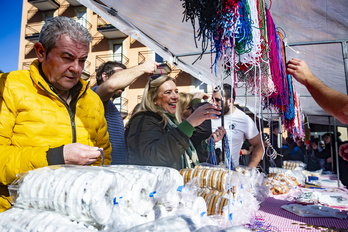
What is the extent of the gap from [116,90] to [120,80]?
0.26ft

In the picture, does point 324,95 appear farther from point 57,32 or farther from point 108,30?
point 108,30

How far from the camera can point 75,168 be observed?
0.83 meters

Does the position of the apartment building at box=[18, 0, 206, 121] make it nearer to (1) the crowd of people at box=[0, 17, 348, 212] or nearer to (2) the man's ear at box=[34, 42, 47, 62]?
(1) the crowd of people at box=[0, 17, 348, 212]

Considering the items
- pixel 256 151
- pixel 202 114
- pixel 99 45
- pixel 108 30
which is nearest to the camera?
pixel 202 114

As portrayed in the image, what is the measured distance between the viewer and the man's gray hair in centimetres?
107

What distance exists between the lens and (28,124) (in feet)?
3.26

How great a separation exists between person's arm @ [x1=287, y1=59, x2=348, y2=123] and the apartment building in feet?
49.6

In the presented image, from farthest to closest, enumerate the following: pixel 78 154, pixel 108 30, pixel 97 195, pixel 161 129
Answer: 1. pixel 108 30
2. pixel 161 129
3. pixel 78 154
4. pixel 97 195

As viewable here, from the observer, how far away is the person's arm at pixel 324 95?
124 cm

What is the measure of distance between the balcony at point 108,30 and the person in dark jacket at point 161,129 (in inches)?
645

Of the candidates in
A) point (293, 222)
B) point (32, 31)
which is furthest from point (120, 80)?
point (32, 31)

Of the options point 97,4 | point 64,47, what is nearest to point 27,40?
point 97,4

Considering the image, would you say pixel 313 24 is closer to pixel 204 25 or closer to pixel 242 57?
pixel 242 57

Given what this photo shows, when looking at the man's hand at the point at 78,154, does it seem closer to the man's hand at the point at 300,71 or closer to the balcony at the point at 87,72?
the man's hand at the point at 300,71
